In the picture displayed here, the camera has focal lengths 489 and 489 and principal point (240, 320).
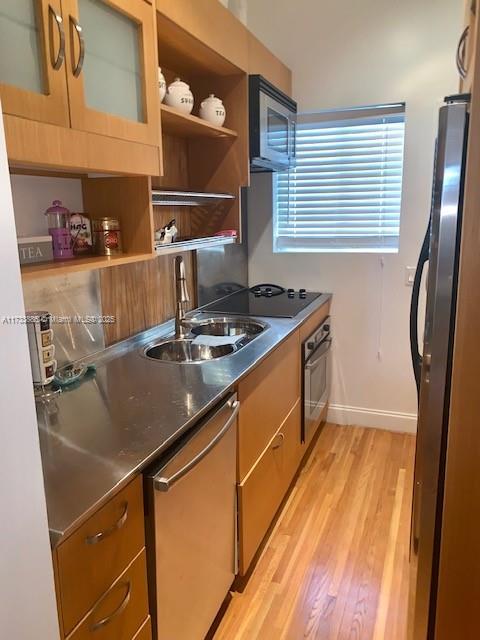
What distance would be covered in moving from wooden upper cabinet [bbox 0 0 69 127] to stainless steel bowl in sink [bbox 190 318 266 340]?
1374mm

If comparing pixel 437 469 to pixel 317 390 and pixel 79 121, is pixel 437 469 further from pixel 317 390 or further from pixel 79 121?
pixel 317 390

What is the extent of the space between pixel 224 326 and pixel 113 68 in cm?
134

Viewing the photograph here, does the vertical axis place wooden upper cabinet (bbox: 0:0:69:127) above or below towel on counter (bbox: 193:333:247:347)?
above

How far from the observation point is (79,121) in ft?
4.19

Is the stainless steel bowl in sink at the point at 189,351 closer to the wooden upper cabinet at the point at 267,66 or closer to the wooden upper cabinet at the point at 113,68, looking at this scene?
the wooden upper cabinet at the point at 113,68

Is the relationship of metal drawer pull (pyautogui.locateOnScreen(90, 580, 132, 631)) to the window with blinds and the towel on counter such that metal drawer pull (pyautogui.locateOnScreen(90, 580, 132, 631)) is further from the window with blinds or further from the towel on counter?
the window with blinds

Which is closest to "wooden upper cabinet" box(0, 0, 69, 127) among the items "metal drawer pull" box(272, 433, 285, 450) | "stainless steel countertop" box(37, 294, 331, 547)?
"stainless steel countertop" box(37, 294, 331, 547)

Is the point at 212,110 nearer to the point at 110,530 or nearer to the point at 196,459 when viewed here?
the point at 196,459

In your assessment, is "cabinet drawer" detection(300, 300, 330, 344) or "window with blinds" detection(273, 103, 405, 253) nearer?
"cabinet drawer" detection(300, 300, 330, 344)

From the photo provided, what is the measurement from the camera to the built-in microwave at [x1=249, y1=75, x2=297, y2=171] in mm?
2383

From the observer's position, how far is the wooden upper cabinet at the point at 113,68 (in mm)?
1247

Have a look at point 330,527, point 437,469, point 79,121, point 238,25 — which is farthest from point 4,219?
point 330,527

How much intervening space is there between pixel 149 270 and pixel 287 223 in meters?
1.33

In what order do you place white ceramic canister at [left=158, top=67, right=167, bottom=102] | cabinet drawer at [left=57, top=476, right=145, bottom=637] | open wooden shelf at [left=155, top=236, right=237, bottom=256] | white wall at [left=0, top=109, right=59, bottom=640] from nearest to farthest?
white wall at [left=0, top=109, right=59, bottom=640], cabinet drawer at [left=57, top=476, right=145, bottom=637], white ceramic canister at [left=158, top=67, right=167, bottom=102], open wooden shelf at [left=155, top=236, right=237, bottom=256]
